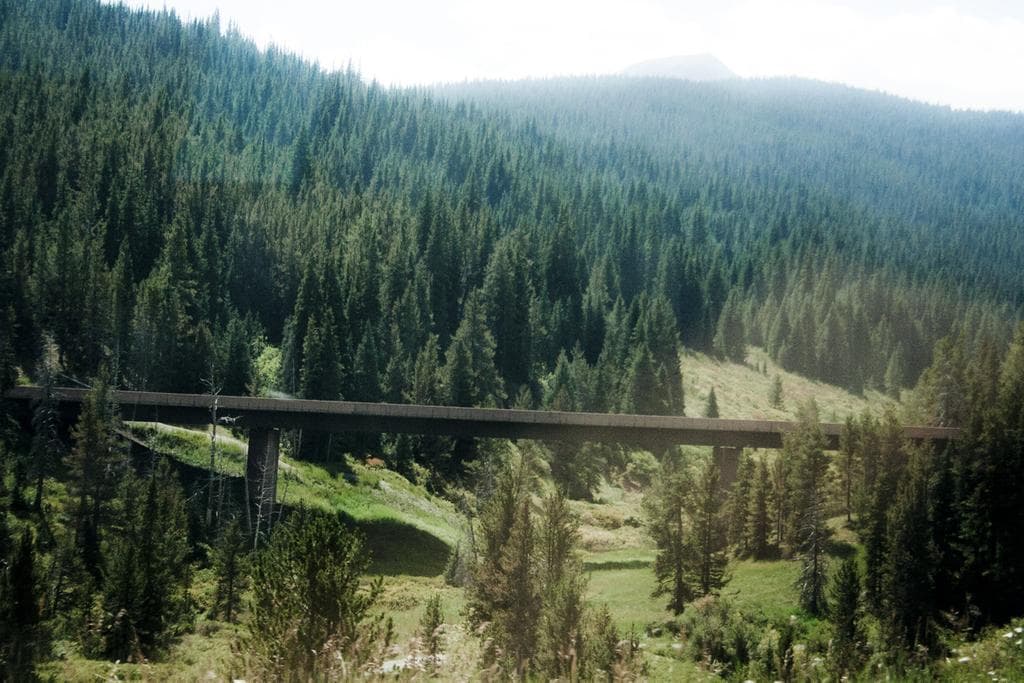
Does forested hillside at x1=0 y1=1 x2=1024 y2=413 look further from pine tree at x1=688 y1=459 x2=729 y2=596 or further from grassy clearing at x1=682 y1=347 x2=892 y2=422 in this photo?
pine tree at x1=688 y1=459 x2=729 y2=596

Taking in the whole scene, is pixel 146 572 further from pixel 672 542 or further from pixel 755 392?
pixel 755 392

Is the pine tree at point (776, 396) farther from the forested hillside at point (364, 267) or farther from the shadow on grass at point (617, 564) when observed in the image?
the shadow on grass at point (617, 564)

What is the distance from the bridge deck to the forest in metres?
3.05

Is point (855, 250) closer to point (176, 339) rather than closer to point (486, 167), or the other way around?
point (486, 167)

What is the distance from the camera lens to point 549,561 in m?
23.1

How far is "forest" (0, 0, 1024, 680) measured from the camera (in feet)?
69.4

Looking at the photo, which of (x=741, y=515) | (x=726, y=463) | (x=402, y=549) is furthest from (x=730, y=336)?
(x=402, y=549)

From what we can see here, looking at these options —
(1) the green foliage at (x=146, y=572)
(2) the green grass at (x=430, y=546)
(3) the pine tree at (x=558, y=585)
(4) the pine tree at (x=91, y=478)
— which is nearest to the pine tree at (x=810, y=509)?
(2) the green grass at (x=430, y=546)

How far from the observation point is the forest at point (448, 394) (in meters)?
21.2

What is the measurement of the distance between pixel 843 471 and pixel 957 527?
42.2 ft

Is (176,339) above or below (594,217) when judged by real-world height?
below

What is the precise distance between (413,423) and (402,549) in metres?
9.16

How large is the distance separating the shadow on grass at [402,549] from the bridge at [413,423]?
24.0ft

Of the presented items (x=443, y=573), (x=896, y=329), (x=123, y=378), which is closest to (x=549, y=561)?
(x=443, y=573)
